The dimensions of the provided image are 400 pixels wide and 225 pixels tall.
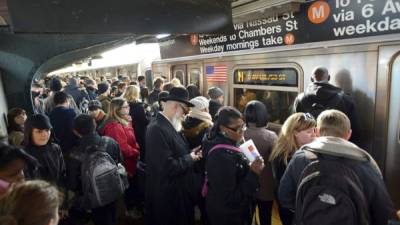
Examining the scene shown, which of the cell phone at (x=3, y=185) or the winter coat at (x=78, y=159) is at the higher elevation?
the cell phone at (x=3, y=185)

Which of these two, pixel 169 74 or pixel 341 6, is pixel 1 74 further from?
pixel 169 74

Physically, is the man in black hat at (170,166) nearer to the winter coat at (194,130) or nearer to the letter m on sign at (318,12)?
the winter coat at (194,130)

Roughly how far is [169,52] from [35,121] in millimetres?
5093

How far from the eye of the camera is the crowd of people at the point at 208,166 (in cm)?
169

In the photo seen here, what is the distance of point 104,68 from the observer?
1712cm

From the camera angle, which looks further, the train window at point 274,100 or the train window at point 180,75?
the train window at point 180,75

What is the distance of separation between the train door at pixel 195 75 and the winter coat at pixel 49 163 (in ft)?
11.6

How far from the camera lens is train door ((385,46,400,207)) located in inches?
113

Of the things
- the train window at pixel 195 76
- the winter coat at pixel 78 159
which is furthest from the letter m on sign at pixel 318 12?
the train window at pixel 195 76

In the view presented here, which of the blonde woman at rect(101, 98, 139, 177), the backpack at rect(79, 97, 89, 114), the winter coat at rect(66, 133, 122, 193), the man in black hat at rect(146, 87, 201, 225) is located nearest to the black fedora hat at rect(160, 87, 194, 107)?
the man in black hat at rect(146, 87, 201, 225)

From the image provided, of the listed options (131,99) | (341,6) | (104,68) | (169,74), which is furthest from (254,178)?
(104,68)

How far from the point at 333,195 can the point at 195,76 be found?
189 inches

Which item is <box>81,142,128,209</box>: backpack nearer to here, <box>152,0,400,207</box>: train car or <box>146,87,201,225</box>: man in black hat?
<box>146,87,201,225</box>: man in black hat

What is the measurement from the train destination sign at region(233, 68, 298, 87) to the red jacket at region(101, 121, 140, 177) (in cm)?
195
